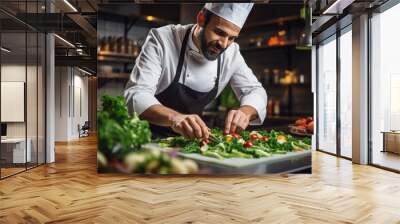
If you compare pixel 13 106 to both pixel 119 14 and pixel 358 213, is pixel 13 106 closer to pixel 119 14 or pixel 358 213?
pixel 119 14

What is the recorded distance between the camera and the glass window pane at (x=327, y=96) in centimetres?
886

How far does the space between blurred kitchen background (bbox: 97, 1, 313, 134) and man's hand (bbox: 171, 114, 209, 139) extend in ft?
0.44

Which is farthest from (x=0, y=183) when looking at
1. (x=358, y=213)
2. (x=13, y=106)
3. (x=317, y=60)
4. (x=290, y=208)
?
(x=317, y=60)

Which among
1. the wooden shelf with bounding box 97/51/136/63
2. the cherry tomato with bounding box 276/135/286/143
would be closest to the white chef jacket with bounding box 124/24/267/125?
the wooden shelf with bounding box 97/51/136/63

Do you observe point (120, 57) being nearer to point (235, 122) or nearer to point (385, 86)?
point (235, 122)

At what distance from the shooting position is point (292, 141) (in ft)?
19.1

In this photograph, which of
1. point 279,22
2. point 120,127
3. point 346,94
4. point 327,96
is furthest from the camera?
point 327,96

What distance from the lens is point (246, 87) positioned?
5785mm

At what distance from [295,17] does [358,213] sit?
10.1ft

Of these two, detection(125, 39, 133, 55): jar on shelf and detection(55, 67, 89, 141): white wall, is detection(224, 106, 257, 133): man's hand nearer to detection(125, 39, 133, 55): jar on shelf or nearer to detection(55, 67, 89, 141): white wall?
detection(125, 39, 133, 55): jar on shelf

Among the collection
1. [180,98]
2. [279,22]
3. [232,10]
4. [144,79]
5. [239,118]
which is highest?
[232,10]

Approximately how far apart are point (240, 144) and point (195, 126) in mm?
690

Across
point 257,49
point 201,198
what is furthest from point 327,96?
point 201,198

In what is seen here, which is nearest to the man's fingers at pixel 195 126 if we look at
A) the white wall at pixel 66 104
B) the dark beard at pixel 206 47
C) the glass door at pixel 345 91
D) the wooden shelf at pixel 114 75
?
the dark beard at pixel 206 47
